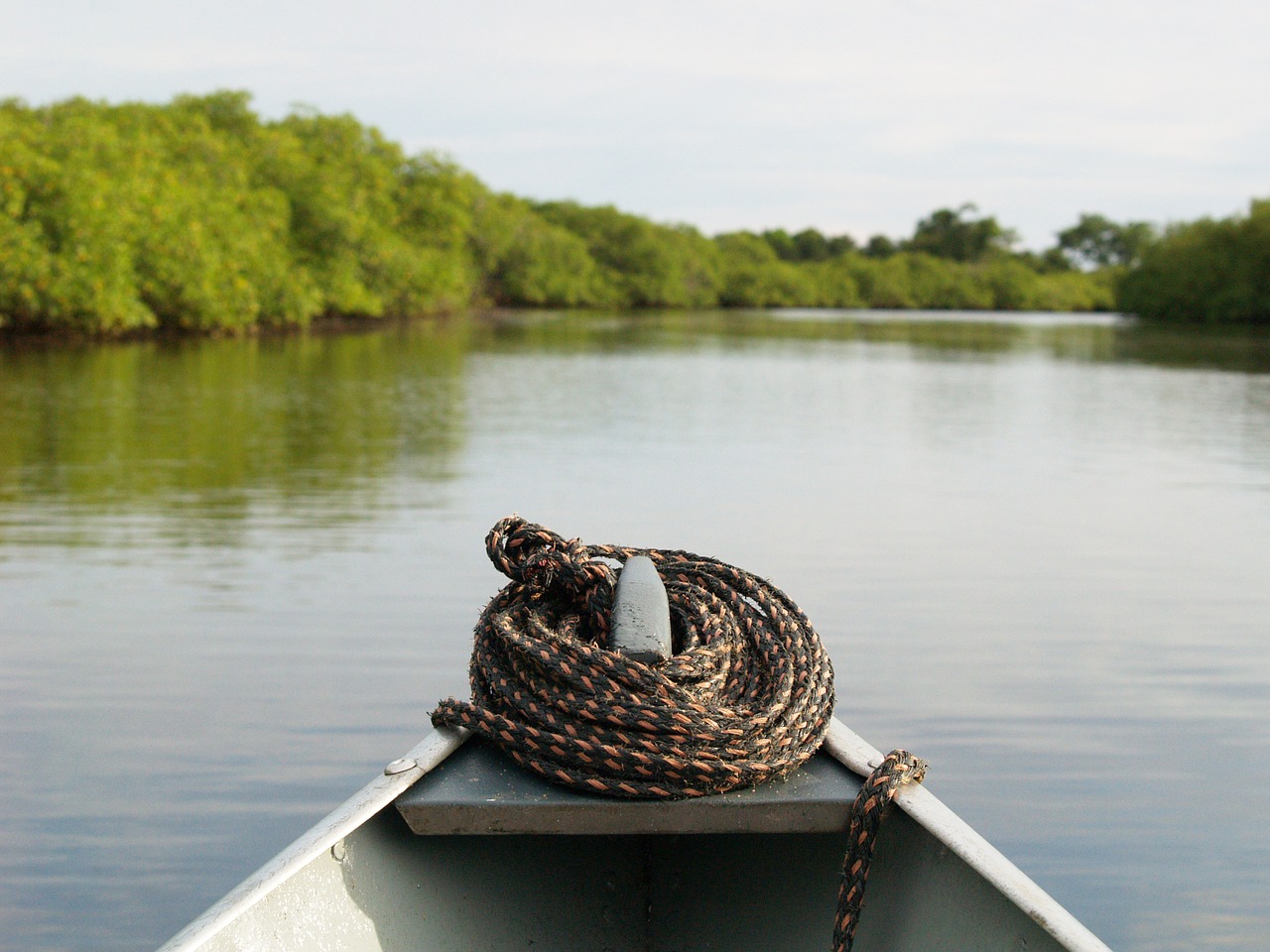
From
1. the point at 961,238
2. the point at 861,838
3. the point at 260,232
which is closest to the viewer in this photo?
the point at 861,838

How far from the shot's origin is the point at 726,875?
2.53 meters

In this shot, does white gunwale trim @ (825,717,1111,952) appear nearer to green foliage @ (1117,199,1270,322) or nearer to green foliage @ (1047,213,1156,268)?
green foliage @ (1117,199,1270,322)

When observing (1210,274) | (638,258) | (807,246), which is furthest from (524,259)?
(807,246)

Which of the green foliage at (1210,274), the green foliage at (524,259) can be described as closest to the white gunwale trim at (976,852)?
the green foliage at (524,259)

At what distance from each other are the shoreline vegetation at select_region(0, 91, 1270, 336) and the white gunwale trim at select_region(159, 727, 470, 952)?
76.1ft

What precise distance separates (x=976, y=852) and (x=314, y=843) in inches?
42.3

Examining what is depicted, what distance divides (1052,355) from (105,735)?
94.5 feet

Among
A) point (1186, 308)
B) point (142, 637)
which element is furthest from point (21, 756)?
point (1186, 308)

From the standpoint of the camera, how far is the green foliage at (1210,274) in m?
62.1

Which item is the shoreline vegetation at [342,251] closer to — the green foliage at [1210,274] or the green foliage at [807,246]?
the green foliage at [1210,274]

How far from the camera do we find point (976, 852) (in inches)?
83.0

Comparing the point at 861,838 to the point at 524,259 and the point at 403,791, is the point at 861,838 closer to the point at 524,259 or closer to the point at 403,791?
the point at 403,791

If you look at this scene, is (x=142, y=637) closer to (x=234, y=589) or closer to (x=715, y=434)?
(x=234, y=589)

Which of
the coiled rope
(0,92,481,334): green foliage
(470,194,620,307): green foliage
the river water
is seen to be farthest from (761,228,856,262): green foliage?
the coiled rope
